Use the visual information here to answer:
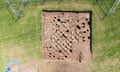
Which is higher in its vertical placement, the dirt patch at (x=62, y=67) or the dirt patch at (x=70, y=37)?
the dirt patch at (x=70, y=37)

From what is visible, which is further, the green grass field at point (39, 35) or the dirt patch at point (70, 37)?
the dirt patch at point (70, 37)

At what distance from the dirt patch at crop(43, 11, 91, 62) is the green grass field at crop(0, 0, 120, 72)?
18 cm

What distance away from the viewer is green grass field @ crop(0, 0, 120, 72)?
973cm

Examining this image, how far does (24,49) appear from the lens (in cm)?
988

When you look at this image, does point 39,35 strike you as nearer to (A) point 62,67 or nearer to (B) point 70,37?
(B) point 70,37

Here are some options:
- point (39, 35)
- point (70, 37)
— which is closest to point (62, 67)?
point (70, 37)

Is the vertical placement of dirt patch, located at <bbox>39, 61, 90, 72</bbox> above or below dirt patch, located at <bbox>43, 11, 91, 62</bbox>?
below

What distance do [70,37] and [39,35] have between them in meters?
0.87

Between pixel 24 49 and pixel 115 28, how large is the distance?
2.59m

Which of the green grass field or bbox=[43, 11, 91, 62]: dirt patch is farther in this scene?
bbox=[43, 11, 91, 62]: dirt patch

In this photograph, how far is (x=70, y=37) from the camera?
9891 millimetres

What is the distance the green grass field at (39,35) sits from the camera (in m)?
9.73

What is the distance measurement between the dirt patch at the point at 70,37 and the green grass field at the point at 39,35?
0.60 ft

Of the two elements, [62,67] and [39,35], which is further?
[39,35]
